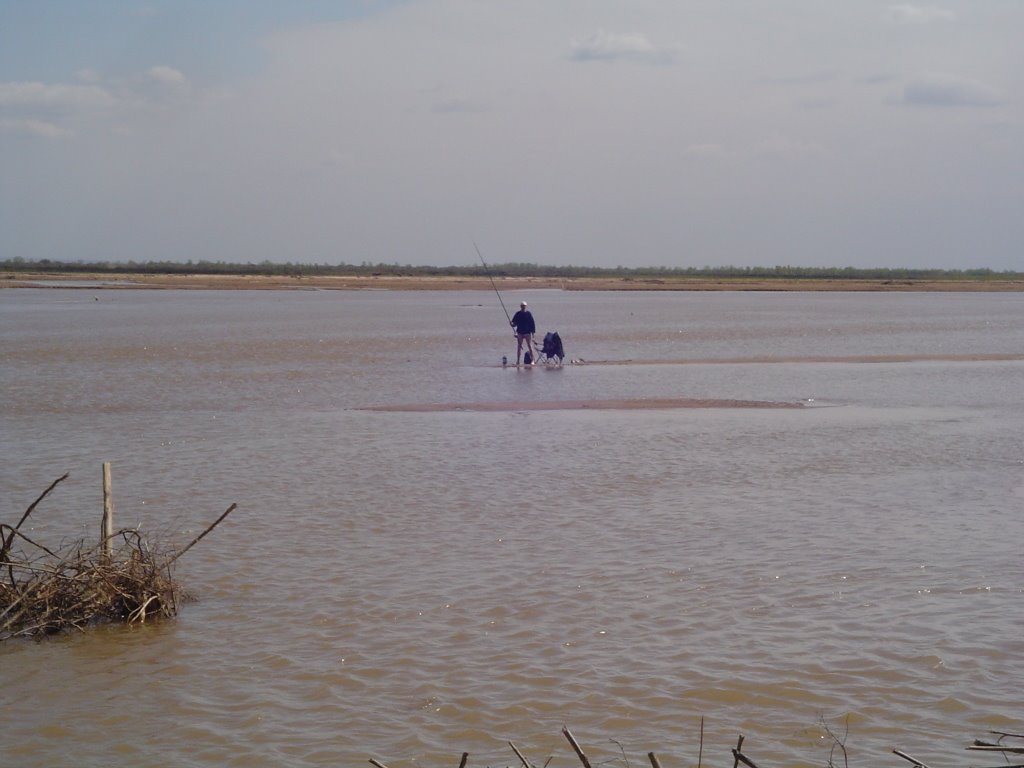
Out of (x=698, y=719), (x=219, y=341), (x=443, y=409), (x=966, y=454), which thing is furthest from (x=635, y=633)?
(x=219, y=341)

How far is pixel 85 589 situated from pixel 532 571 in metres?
3.10

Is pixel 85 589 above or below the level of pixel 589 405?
below

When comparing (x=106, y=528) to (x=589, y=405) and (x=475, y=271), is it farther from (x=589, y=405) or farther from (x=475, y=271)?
(x=475, y=271)

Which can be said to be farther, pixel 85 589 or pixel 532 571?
pixel 532 571

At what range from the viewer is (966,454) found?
44.7 feet

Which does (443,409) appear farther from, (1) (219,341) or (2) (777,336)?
(2) (777,336)

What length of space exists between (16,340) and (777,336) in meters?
20.9

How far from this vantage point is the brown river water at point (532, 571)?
236 inches

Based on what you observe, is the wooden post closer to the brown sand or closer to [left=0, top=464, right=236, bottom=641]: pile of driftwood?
[left=0, top=464, right=236, bottom=641]: pile of driftwood

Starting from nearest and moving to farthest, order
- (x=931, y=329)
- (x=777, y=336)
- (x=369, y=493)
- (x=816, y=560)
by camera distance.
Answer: (x=816, y=560) < (x=369, y=493) < (x=777, y=336) < (x=931, y=329)

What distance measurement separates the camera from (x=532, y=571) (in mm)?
8719

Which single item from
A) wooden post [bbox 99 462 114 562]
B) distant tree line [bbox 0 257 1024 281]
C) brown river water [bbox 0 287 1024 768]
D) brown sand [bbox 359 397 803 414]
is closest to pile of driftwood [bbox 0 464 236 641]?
wooden post [bbox 99 462 114 562]

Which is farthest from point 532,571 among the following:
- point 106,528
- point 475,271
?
point 475,271

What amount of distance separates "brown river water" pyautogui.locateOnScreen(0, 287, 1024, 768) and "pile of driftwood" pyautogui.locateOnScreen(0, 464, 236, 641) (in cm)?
15
